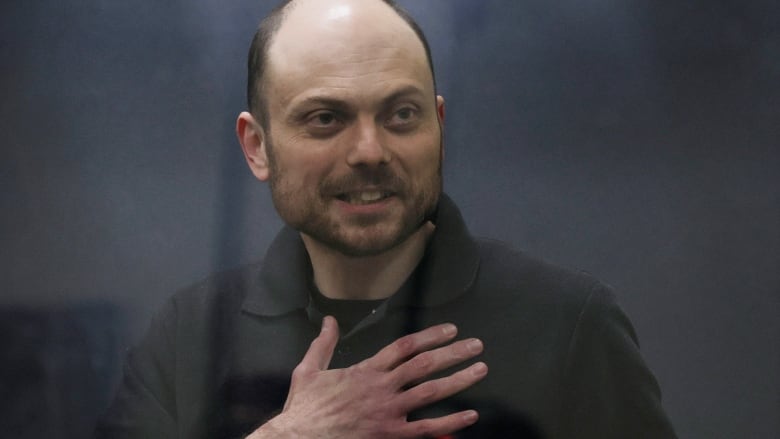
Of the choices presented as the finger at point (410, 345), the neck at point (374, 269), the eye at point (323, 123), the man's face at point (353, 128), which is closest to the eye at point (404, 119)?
the man's face at point (353, 128)

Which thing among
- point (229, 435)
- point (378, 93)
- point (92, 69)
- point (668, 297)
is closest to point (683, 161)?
point (668, 297)

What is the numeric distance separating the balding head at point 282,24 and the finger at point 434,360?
55 cm

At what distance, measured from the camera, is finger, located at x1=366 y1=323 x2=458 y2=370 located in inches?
78.5

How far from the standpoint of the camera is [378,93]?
6.43 ft

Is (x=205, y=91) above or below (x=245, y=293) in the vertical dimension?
above

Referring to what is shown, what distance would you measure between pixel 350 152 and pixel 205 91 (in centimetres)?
42

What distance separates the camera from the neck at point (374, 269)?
2.04m

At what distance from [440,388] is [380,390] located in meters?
0.12

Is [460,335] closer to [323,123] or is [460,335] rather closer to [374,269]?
[374,269]

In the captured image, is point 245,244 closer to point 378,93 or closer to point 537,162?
point 378,93

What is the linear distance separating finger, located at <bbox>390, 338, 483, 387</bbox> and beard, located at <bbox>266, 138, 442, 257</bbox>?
24 centimetres

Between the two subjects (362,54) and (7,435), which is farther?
(7,435)

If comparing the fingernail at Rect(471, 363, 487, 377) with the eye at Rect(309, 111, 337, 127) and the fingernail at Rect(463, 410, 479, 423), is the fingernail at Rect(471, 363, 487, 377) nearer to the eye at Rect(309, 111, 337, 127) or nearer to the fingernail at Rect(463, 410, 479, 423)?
the fingernail at Rect(463, 410, 479, 423)

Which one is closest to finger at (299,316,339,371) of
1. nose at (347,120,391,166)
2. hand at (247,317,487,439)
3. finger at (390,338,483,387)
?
hand at (247,317,487,439)
